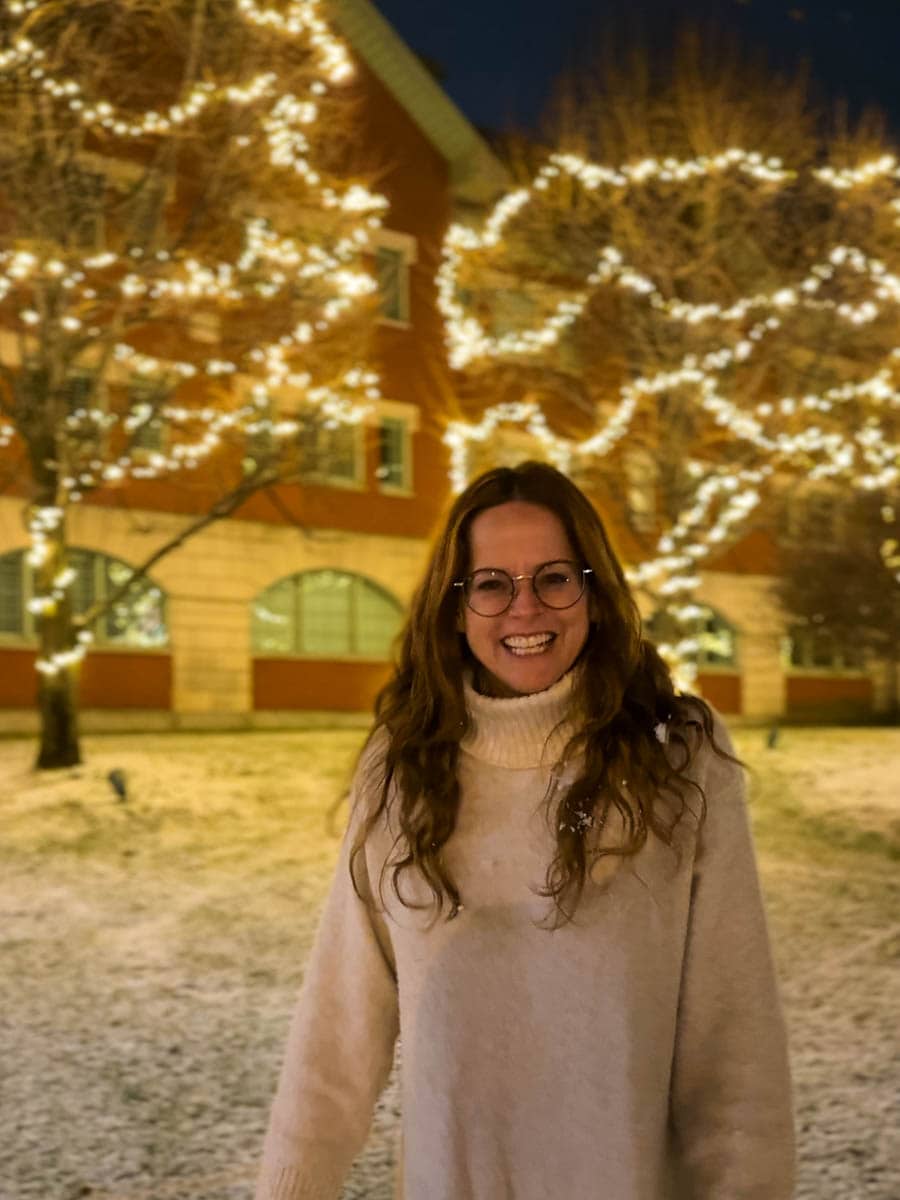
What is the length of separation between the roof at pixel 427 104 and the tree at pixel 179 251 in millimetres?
8420

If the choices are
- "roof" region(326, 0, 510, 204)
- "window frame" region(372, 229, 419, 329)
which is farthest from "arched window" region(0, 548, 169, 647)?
"roof" region(326, 0, 510, 204)

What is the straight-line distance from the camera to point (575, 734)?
6.50 feet

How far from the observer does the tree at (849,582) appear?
46.9 ft

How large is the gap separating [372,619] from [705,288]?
10369 millimetres

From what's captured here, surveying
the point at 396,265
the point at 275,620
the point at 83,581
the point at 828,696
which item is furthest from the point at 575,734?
the point at 828,696

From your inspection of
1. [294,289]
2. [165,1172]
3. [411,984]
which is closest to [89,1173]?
[165,1172]

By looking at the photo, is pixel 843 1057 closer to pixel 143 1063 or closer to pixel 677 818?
pixel 143 1063

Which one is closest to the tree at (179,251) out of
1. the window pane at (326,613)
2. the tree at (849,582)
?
the tree at (849,582)

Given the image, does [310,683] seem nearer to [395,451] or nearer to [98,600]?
[395,451]

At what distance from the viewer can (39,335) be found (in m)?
12.9

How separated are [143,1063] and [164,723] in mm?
14806

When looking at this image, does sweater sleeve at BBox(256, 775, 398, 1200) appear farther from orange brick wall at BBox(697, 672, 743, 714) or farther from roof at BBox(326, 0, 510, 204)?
orange brick wall at BBox(697, 672, 743, 714)

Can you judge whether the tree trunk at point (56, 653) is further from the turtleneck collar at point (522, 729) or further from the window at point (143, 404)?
the turtleneck collar at point (522, 729)

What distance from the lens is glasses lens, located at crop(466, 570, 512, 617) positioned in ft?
6.93
